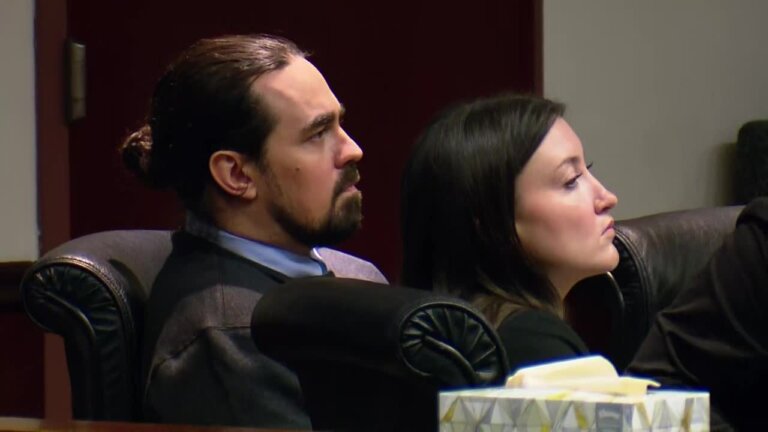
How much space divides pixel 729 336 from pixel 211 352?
0.60 meters

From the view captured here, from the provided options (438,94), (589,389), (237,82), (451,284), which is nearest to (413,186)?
(451,284)

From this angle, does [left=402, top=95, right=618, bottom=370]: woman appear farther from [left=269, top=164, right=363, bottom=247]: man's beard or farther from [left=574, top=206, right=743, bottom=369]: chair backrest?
[left=574, top=206, right=743, bottom=369]: chair backrest

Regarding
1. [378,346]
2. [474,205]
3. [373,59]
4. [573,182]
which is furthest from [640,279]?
[373,59]

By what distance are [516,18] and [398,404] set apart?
2.25 m

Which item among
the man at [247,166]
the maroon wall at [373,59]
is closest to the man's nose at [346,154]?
the man at [247,166]

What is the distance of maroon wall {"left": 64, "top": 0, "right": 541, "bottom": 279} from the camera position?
3.31 meters

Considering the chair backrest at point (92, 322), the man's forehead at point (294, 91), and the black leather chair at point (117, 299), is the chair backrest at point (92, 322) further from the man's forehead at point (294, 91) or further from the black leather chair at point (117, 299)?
the man's forehead at point (294, 91)

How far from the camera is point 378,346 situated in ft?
4.38

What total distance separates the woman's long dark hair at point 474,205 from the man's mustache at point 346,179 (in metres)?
0.15

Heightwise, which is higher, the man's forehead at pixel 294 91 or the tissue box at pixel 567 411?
the man's forehead at pixel 294 91

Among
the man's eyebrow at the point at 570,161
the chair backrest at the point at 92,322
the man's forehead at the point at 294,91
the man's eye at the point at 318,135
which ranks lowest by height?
the chair backrest at the point at 92,322

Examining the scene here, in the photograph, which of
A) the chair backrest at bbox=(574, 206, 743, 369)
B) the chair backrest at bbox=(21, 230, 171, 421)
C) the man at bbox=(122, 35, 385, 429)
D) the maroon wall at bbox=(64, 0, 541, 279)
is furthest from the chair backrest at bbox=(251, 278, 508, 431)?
the maroon wall at bbox=(64, 0, 541, 279)

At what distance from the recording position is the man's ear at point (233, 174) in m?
2.00

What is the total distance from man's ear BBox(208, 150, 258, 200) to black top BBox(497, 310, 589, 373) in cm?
49
